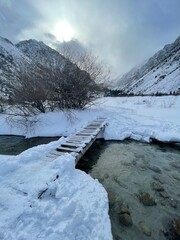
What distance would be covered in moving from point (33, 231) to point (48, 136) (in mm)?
6956

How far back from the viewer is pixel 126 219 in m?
3.43

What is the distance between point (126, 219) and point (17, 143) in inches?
269

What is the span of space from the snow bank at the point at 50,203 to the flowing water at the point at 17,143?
3251 millimetres

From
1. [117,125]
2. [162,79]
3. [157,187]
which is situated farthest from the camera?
[162,79]

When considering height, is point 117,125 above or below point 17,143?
above

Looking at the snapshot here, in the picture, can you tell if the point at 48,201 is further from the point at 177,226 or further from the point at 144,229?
the point at 177,226

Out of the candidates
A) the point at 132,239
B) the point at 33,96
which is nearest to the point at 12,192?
the point at 132,239

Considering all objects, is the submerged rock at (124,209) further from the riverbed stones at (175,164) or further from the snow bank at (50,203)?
the riverbed stones at (175,164)

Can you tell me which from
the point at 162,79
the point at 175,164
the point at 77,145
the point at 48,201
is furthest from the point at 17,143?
the point at 162,79

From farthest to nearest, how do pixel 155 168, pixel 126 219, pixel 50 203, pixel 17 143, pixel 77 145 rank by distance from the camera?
pixel 17 143 < pixel 77 145 < pixel 155 168 < pixel 126 219 < pixel 50 203

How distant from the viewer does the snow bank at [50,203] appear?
2607 millimetres

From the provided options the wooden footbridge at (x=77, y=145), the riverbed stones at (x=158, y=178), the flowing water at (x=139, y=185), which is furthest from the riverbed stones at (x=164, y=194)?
the wooden footbridge at (x=77, y=145)

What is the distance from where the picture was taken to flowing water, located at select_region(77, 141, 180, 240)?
3.26 metres

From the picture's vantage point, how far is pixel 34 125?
10.2 metres
